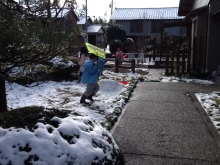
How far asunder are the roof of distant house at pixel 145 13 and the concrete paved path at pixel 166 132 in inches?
1313

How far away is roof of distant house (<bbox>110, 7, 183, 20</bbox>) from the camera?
40531 millimetres

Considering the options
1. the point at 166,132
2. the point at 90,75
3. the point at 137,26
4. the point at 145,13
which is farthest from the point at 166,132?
the point at 145,13

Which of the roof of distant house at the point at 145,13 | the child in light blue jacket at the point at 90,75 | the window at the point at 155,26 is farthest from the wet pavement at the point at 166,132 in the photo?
the roof of distant house at the point at 145,13

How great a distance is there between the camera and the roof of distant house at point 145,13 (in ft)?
133

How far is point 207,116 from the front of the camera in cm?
645

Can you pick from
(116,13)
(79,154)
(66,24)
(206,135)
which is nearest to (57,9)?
(66,24)

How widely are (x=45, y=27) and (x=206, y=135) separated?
3671mm

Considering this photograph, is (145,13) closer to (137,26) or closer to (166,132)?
(137,26)

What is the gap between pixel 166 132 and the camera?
5387mm

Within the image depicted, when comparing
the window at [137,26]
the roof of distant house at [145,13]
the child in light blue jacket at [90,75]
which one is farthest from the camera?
the roof of distant house at [145,13]

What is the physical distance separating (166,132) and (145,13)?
37.6m

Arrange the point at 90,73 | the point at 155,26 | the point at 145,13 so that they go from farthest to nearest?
the point at 145,13 → the point at 155,26 → the point at 90,73

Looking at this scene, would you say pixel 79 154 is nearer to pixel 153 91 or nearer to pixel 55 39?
pixel 55 39

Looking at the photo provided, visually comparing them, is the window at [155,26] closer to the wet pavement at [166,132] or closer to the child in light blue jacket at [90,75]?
the wet pavement at [166,132]
